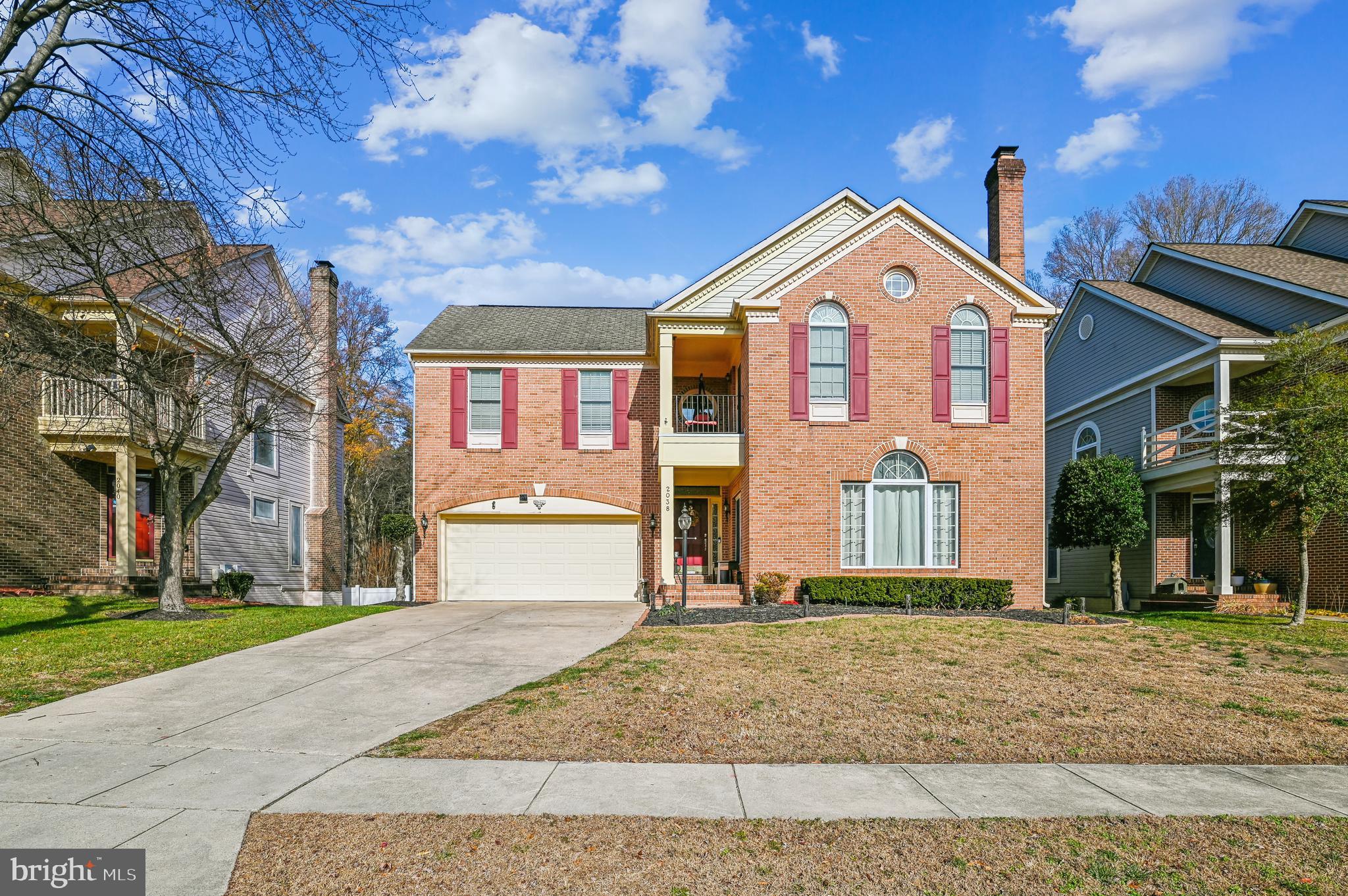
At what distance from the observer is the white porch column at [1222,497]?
17.0 metres

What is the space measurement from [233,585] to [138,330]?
6.29 m

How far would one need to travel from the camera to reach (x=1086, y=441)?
938 inches

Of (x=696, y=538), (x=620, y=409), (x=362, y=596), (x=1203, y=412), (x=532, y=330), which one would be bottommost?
(x=362, y=596)

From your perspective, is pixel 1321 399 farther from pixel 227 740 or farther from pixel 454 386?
pixel 454 386

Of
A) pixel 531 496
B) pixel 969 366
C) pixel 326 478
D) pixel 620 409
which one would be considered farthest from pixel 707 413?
pixel 326 478

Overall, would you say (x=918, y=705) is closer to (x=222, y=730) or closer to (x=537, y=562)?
(x=222, y=730)

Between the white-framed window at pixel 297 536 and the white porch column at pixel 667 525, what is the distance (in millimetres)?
12351

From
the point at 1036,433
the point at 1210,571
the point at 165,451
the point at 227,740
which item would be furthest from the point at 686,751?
the point at 1210,571

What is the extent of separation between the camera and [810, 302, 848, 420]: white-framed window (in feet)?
59.0

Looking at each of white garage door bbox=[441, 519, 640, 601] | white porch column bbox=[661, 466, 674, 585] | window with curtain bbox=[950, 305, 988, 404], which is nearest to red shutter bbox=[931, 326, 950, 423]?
window with curtain bbox=[950, 305, 988, 404]

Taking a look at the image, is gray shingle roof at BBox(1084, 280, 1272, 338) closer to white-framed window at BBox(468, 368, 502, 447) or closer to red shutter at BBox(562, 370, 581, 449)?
red shutter at BBox(562, 370, 581, 449)

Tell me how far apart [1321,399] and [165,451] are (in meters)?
18.9

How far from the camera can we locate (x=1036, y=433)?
18109 millimetres

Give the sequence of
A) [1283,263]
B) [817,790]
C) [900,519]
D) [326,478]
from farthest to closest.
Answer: [326,478] < [1283,263] < [900,519] < [817,790]
